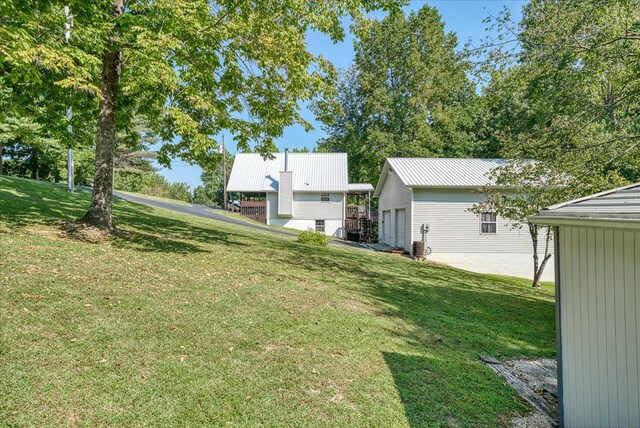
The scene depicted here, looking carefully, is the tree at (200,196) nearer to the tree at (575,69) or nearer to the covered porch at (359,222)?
the covered porch at (359,222)

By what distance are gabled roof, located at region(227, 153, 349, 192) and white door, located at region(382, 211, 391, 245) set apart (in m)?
4.65

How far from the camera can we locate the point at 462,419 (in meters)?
3.33

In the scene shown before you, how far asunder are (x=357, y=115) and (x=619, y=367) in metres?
30.4

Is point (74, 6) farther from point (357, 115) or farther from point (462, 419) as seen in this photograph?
point (357, 115)

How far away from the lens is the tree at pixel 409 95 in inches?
1143

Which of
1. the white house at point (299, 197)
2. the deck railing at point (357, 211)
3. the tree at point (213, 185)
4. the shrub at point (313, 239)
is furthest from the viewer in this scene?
the tree at point (213, 185)

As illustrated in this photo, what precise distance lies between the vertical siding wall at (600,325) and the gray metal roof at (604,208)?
0.59 feet

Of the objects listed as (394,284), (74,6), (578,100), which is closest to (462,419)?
(394,284)

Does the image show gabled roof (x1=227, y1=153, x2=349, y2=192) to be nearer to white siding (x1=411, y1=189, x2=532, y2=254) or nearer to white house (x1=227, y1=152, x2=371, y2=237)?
white house (x1=227, y1=152, x2=371, y2=237)

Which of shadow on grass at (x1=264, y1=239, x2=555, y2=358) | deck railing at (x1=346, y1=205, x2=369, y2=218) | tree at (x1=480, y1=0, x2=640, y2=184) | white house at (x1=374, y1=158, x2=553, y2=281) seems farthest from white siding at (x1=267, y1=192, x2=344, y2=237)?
tree at (x1=480, y1=0, x2=640, y2=184)

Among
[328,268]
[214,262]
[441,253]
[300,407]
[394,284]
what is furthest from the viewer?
[441,253]

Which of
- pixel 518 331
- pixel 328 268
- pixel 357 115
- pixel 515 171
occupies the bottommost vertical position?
pixel 518 331

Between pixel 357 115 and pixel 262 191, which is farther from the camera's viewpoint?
pixel 357 115

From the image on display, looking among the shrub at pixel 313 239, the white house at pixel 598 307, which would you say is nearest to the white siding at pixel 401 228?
the shrub at pixel 313 239
